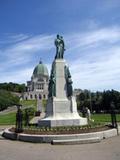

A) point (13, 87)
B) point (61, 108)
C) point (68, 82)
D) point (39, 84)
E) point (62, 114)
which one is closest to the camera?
point (62, 114)

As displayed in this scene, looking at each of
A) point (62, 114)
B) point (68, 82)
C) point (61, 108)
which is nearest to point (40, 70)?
point (68, 82)

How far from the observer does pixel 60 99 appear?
20625 mm

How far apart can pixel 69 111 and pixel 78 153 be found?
9309 millimetres

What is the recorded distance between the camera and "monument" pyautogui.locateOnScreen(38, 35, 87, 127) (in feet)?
63.0

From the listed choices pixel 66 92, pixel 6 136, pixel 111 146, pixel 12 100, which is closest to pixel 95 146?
pixel 111 146

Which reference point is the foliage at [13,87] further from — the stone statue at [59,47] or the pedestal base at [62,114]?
the pedestal base at [62,114]

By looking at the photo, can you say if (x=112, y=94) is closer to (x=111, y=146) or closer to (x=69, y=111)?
(x=69, y=111)

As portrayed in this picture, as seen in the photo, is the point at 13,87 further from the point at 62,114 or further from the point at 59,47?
the point at 62,114

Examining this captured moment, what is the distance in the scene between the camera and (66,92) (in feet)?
68.9

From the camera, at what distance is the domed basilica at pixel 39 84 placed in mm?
143663

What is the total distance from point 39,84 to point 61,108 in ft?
412

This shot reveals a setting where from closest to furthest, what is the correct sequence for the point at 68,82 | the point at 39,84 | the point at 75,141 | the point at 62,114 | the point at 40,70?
the point at 75,141, the point at 62,114, the point at 68,82, the point at 39,84, the point at 40,70

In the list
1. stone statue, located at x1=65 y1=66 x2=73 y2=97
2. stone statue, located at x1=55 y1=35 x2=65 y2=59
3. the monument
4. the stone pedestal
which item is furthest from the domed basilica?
the stone pedestal

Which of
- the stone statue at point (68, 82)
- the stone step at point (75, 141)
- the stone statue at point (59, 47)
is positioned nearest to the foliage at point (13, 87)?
the stone statue at point (59, 47)
